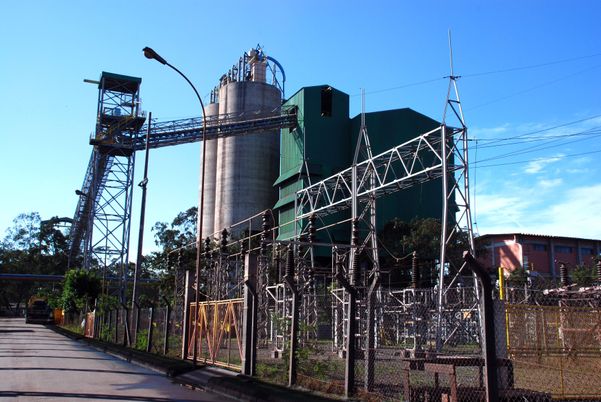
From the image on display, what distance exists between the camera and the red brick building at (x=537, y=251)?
204 feet

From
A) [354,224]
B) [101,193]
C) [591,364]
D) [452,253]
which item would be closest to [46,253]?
[101,193]

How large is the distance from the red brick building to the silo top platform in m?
38.4

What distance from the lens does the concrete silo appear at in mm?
64750

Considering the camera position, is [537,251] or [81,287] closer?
[81,287]

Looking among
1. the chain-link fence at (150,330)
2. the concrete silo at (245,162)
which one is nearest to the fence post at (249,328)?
the chain-link fence at (150,330)

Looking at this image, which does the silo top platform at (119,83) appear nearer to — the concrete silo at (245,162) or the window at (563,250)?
the concrete silo at (245,162)

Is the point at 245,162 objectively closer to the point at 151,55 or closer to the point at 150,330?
the point at 150,330

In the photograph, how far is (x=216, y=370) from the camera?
16.5 meters

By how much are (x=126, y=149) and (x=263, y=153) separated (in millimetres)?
20984

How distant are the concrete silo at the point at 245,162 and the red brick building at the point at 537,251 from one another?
992 inches

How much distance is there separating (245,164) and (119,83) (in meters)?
18.0

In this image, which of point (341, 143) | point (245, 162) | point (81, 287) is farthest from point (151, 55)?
point (245, 162)

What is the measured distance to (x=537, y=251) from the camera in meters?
63.4

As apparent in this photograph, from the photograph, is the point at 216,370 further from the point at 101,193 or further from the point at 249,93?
the point at 249,93
